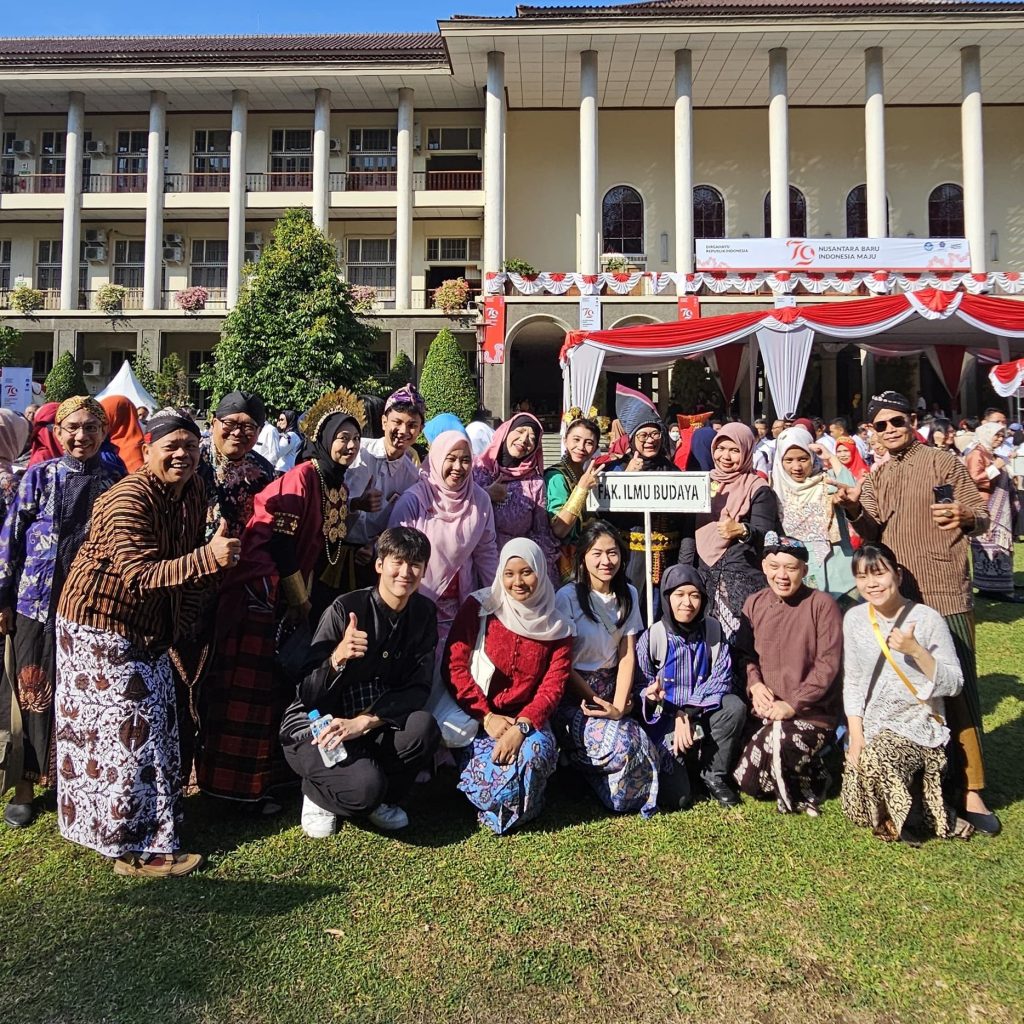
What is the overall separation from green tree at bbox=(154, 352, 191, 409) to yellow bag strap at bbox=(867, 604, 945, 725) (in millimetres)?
16931

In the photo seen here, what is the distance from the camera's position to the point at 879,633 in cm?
281

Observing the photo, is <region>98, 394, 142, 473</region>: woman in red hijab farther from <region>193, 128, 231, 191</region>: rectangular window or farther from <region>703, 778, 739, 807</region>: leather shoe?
<region>193, 128, 231, 191</region>: rectangular window

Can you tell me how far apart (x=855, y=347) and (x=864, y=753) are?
1721cm

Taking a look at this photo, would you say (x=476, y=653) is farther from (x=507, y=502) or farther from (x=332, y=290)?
(x=332, y=290)

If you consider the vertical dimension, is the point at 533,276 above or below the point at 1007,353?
above

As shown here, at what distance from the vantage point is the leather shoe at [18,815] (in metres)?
2.79

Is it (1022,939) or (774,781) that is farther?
(774,781)

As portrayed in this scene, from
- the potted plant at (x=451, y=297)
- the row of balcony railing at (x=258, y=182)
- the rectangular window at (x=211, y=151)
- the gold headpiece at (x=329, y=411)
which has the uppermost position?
the rectangular window at (x=211, y=151)

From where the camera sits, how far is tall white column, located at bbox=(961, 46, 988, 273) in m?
16.8

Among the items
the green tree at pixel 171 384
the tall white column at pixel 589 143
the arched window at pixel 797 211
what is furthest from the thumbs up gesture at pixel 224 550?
the arched window at pixel 797 211

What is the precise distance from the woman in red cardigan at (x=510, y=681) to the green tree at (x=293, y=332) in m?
11.6

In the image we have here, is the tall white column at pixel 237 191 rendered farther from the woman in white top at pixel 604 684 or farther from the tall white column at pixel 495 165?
the woman in white top at pixel 604 684

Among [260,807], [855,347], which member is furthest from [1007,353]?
[260,807]

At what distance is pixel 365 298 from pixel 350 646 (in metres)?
17.4
